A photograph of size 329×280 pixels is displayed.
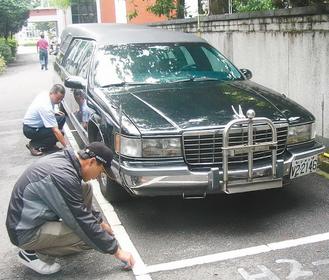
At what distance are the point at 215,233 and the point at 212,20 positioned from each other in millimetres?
6591

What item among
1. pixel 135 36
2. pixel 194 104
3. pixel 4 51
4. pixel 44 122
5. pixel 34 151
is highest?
pixel 135 36

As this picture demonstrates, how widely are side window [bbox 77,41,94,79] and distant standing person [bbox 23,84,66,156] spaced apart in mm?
414

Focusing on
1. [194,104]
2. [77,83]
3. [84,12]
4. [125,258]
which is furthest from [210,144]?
[84,12]

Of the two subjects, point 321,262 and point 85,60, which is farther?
point 85,60

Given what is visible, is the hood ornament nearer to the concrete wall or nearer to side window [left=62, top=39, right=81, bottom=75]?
the concrete wall

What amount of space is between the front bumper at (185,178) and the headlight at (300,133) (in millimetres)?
360

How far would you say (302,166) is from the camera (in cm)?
449

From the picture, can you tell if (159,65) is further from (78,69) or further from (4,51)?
(4,51)

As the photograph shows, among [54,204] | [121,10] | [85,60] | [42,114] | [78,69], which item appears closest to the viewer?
[54,204]

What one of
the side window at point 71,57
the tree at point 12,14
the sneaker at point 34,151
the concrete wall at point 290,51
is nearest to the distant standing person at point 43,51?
the tree at point 12,14

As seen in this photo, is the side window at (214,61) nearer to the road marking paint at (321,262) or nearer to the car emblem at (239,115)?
the car emblem at (239,115)

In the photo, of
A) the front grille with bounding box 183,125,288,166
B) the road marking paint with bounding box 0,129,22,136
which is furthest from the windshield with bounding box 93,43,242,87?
the road marking paint with bounding box 0,129,22,136

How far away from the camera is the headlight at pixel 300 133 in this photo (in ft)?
14.8

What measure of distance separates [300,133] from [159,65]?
6.22ft
